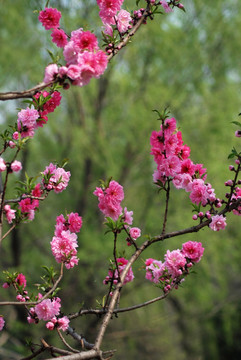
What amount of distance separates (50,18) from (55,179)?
2.37ft

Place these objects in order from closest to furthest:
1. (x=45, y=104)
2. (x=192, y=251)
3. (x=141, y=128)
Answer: (x=45, y=104) → (x=192, y=251) → (x=141, y=128)

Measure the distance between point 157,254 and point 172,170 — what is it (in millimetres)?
5716

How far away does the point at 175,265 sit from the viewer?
1.99 meters

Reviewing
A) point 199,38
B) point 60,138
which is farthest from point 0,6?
point 199,38

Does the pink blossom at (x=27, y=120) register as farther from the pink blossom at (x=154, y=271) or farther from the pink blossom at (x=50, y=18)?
the pink blossom at (x=154, y=271)

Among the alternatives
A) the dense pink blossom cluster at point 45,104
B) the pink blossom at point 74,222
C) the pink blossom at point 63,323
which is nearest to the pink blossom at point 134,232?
the pink blossom at point 74,222

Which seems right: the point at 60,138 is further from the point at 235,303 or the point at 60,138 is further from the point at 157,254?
Result: the point at 235,303

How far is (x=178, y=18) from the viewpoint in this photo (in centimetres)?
788

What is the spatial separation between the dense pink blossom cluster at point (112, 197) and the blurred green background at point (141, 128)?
16.5ft

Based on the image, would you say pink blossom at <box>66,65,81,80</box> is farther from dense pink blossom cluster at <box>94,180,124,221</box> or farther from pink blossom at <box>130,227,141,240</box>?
pink blossom at <box>130,227,141,240</box>

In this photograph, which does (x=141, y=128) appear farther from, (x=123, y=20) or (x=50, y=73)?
(x=50, y=73)

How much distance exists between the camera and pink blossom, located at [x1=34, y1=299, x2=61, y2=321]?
1693mm

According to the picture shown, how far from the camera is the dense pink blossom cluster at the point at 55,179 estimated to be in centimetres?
184

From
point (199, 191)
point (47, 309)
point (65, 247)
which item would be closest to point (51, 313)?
point (47, 309)
